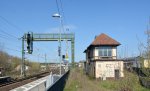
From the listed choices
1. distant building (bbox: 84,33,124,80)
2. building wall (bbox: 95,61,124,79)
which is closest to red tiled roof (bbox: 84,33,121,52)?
distant building (bbox: 84,33,124,80)

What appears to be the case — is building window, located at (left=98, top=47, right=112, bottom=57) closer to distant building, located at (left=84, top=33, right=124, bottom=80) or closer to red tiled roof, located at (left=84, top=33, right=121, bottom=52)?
distant building, located at (left=84, top=33, right=124, bottom=80)

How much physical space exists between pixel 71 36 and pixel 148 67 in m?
58.8

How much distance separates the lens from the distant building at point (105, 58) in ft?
213

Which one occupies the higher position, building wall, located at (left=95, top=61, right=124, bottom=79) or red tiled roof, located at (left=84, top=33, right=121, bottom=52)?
red tiled roof, located at (left=84, top=33, right=121, bottom=52)

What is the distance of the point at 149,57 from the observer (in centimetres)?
2103

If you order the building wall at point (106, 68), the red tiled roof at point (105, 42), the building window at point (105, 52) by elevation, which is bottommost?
the building wall at point (106, 68)

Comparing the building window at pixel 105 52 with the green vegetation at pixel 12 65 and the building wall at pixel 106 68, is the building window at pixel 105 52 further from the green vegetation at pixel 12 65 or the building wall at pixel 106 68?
the green vegetation at pixel 12 65

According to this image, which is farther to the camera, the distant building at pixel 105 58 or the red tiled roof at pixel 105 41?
the red tiled roof at pixel 105 41

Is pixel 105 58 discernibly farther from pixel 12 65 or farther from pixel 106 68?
pixel 12 65

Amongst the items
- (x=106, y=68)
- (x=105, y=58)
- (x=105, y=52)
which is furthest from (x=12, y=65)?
(x=106, y=68)

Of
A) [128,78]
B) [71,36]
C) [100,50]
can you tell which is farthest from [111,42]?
[128,78]

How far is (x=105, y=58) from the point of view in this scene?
6869cm

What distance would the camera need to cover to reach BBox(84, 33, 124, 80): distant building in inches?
2557

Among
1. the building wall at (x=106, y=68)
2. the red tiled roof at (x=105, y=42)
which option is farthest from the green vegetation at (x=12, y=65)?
the building wall at (x=106, y=68)
